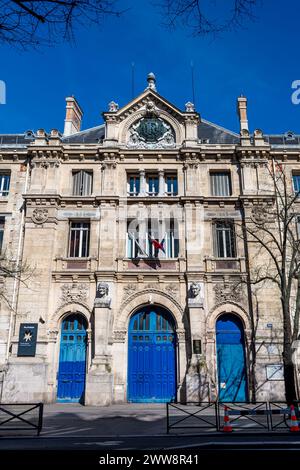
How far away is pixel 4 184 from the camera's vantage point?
23.6m

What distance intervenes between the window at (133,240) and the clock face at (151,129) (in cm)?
545

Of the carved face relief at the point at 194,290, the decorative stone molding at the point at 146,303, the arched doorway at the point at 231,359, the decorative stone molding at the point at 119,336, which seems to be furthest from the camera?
the decorative stone molding at the point at 146,303

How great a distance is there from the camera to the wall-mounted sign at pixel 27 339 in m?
19.3

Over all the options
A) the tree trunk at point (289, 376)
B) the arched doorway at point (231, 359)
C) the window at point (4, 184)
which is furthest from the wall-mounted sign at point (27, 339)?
the tree trunk at point (289, 376)

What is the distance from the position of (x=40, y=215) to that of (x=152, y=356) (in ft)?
30.9

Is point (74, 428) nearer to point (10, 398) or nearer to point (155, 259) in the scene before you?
point (10, 398)

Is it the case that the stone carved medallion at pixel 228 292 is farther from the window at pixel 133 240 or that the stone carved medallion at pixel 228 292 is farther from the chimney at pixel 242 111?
the chimney at pixel 242 111

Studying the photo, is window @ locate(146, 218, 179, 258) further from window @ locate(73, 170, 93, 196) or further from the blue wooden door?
the blue wooden door

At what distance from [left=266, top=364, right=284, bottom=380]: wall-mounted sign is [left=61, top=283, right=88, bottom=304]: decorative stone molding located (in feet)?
31.2

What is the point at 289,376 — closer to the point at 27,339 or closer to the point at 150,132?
the point at 27,339

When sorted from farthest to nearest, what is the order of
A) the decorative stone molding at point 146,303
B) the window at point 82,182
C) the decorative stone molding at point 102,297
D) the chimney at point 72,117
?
1. the chimney at point 72,117
2. the window at point 82,182
3. the decorative stone molding at point 146,303
4. the decorative stone molding at point 102,297

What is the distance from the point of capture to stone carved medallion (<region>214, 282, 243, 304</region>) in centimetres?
2078

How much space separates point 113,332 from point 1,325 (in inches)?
220
